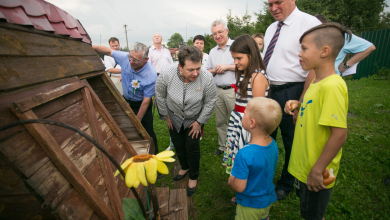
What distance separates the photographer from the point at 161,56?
17.1 ft

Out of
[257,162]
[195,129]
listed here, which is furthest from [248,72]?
[257,162]

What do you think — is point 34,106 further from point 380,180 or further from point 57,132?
point 380,180

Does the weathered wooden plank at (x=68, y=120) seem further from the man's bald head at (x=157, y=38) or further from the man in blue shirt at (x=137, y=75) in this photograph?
the man's bald head at (x=157, y=38)

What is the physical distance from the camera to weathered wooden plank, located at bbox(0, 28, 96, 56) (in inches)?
38.4

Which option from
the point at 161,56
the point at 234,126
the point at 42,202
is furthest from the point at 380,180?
the point at 161,56

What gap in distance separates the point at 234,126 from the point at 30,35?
2.03m

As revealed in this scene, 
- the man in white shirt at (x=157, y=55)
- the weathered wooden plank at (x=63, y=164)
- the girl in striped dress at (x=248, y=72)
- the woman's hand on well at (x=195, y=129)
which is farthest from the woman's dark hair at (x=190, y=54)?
the man in white shirt at (x=157, y=55)

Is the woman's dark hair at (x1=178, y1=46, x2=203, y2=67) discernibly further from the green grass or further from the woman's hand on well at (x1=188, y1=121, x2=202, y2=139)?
the green grass

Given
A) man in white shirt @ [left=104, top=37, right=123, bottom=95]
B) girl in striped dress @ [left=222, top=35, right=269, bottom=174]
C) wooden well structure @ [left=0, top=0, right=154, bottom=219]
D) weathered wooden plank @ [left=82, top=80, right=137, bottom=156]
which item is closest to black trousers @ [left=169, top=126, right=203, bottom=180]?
girl in striped dress @ [left=222, top=35, right=269, bottom=174]

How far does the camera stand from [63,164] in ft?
3.27

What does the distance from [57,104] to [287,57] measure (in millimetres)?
2203

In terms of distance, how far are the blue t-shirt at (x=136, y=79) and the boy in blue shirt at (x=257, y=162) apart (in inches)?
78.0

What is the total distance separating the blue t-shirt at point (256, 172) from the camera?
143 centimetres

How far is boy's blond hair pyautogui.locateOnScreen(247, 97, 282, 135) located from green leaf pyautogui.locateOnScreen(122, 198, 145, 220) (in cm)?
107
